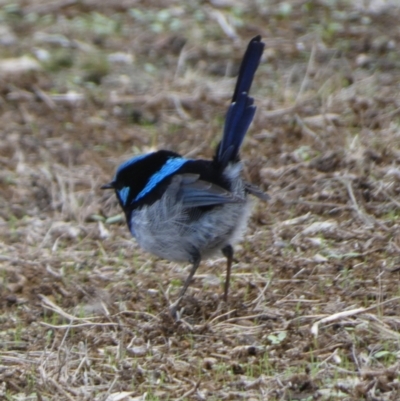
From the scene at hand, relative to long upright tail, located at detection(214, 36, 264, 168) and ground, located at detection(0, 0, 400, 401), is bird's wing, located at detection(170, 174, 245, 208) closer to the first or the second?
long upright tail, located at detection(214, 36, 264, 168)

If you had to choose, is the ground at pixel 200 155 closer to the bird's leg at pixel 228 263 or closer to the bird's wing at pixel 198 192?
the bird's leg at pixel 228 263

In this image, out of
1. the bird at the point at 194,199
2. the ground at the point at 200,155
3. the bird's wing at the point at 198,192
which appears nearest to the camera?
the ground at the point at 200,155

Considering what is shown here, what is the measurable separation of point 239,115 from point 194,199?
0.59 meters

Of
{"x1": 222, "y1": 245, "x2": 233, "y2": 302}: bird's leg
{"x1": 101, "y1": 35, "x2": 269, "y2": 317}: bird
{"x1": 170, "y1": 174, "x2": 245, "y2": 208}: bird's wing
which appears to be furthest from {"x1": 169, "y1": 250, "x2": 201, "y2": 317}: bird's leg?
{"x1": 170, "y1": 174, "x2": 245, "y2": 208}: bird's wing

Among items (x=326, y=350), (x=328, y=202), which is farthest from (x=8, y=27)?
(x=326, y=350)

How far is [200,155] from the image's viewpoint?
7.36m

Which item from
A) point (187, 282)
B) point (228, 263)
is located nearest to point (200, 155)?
point (228, 263)

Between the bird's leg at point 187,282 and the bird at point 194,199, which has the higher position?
the bird at point 194,199

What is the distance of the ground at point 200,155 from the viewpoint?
4.64 meters

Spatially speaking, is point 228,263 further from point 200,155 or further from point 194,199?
point 200,155

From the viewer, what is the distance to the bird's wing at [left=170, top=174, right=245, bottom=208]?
5.28m

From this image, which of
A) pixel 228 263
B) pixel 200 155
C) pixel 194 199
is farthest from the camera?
pixel 200 155

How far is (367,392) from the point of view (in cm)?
411

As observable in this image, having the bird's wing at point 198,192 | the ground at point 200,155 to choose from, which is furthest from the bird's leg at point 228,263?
the bird's wing at point 198,192
